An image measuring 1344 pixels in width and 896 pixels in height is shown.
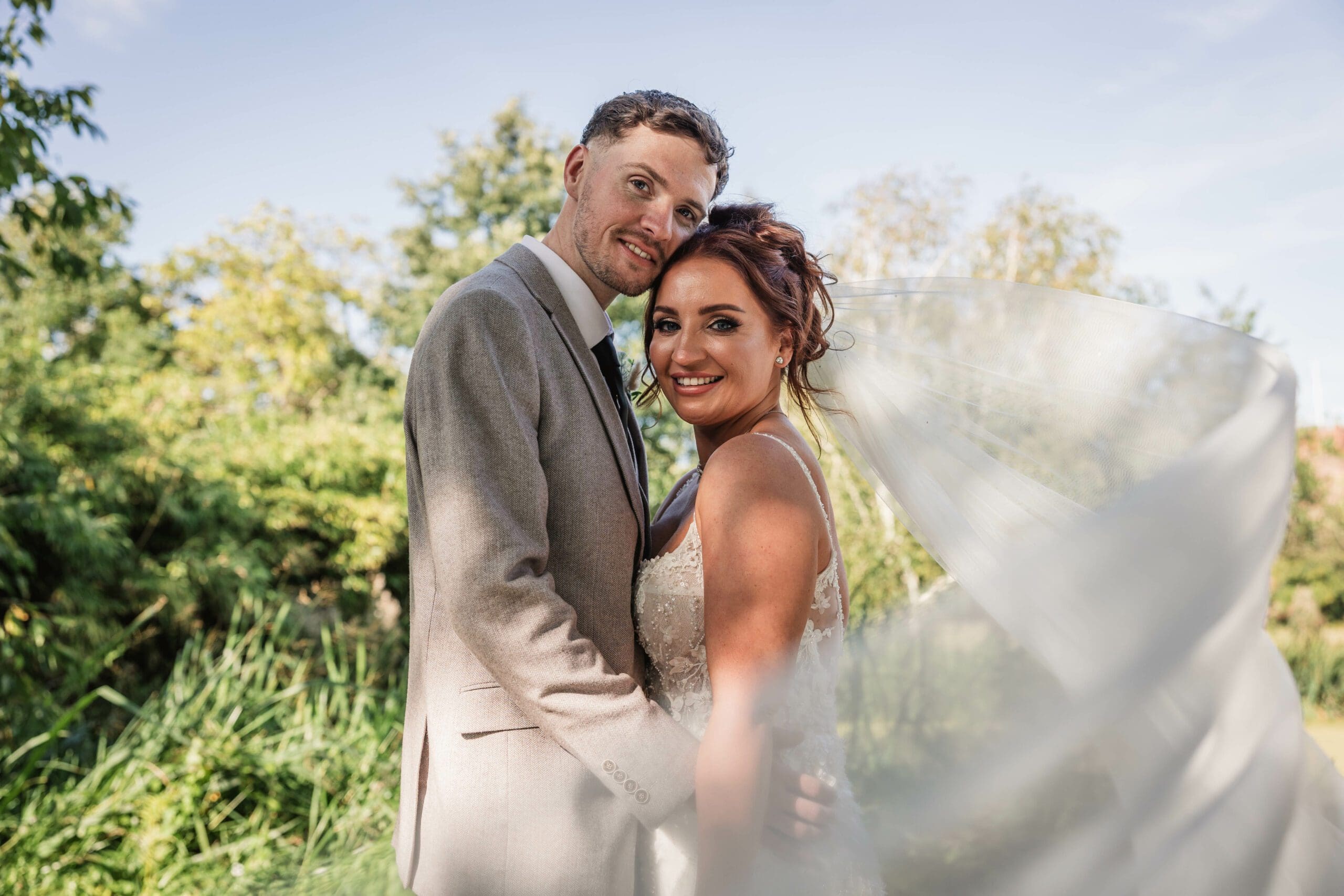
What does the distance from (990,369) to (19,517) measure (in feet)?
17.7

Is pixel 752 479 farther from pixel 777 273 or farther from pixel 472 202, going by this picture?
pixel 472 202

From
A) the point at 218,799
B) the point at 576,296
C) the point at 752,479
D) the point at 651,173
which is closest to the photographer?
the point at 752,479

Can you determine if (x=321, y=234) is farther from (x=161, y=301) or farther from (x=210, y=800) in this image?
(x=210, y=800)

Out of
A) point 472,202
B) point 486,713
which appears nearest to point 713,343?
point 486,713

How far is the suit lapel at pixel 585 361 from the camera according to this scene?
6.64 ft

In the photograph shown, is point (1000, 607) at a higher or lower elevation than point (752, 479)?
lower

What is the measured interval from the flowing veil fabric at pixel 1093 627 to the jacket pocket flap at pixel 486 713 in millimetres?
853

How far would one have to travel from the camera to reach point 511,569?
1.73m

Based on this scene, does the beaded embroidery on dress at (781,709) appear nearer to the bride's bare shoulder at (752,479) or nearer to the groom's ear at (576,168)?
the bride's bare shoulder at (752,479)

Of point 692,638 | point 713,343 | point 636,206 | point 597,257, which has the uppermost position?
point 636,206

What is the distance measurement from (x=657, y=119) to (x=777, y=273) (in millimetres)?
500

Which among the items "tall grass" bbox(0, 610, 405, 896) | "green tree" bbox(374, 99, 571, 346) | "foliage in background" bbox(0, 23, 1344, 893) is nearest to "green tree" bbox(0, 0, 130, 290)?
"foliage in background" bbox(0, 23, 1344, 893)

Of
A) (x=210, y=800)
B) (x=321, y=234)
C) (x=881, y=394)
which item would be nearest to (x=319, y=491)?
(x=210, y=800)

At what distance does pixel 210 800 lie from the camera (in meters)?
4.27
